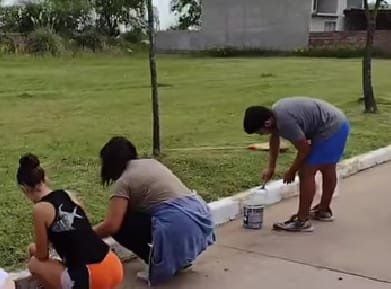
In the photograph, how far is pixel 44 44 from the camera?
32.0m

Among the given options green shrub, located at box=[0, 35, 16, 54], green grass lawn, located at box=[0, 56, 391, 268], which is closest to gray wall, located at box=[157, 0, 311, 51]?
green shrub, located at box=[0, 35, 16, 54]

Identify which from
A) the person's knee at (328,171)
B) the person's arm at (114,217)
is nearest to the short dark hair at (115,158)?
the person's arm at (114,217)

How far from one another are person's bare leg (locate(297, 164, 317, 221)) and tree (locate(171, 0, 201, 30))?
46.7m

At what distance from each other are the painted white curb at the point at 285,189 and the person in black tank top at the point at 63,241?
86.4 inches

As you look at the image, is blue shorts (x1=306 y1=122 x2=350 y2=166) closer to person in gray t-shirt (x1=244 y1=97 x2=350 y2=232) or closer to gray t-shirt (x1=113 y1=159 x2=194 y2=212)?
person in gray t-shirt (x1=244 y1=97 x2=350 y2=232)

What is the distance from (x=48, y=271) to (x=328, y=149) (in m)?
2.77

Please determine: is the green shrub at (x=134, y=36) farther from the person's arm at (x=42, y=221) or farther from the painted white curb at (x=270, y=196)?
the person's arm at (x=42, y=221)

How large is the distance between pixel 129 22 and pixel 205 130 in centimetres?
3357

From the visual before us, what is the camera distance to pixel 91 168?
7.61m

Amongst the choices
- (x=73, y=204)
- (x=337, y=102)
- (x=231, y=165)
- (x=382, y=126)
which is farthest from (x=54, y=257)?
(x=337, y=102)

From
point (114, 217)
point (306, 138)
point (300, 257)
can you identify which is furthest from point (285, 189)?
point (114, 217)

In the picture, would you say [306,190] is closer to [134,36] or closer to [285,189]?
[285,189]

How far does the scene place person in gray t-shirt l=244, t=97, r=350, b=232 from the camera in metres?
5.93

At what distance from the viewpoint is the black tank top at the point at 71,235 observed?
420 cm
